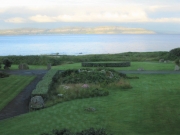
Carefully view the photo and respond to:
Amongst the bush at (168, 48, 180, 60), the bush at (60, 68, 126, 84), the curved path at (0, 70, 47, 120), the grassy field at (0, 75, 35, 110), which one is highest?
the bush at (168, 48, 180, 60)

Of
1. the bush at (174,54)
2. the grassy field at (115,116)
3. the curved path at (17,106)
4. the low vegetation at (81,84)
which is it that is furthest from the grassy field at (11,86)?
the bush at (174,54)

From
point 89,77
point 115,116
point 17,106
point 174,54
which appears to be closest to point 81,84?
point 89,77

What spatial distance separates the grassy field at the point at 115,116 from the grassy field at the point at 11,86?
3.72 meters

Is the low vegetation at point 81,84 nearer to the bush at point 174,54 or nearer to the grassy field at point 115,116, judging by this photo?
the grassy field at point 115,116

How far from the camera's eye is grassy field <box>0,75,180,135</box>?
11.7 m

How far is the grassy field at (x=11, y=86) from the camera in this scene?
18.5 metres

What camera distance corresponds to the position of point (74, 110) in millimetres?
14711

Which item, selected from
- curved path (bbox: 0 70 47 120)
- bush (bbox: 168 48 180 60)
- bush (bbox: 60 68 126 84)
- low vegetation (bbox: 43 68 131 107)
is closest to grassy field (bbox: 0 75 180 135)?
low vegetation (bbox: 43 68 131 107)

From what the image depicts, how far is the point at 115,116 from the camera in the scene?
44.1 feet

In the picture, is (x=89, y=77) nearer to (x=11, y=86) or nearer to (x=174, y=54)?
(x=11, y=86)

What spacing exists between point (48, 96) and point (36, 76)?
11.4 metres

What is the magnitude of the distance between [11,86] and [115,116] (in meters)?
11.8

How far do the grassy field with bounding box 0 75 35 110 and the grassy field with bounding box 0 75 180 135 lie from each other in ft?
12.2

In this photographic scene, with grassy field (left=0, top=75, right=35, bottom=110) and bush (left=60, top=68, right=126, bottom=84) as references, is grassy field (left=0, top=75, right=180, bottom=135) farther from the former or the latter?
grassy field (left=0, top=75, right=35, bottom=110)
